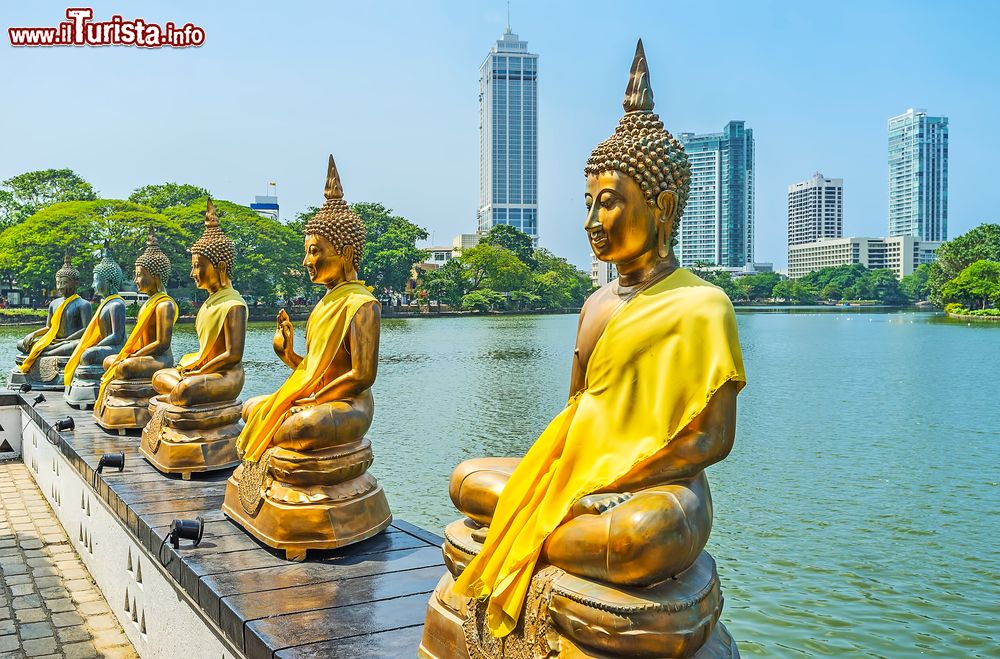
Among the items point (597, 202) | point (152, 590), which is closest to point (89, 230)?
point (152, 590)

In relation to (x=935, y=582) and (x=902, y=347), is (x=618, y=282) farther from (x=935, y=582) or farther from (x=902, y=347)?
(x=902, y=347)

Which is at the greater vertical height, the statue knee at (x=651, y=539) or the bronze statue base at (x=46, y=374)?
the statue knee at (x=651, y=539)

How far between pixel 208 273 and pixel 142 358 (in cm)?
187

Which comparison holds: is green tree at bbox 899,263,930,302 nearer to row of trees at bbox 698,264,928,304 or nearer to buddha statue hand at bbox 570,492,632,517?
row of trees at bbox 698,264,928,304

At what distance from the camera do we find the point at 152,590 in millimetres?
4488

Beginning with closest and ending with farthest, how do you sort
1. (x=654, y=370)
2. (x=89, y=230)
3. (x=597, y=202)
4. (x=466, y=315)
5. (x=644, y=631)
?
(x=644, y=631) < (x=654, y=370) < (x=597, y=202) < (x=89, y=230) < (x=466, y=315)

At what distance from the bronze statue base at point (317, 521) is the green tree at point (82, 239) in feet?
100

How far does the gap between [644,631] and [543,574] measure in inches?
13.6

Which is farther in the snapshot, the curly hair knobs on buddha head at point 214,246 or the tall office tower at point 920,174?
the tall office tower at point 920,174

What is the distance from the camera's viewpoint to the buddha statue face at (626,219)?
258 cm

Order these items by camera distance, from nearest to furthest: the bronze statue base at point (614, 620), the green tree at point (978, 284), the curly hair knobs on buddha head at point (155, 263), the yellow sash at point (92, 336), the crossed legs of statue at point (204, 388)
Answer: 1. the bronze statue base at point (614, 620)
2. the crossed legs of statue at point (204, 388)
3. the curly hair knobs on buddha head at point (155, 263)
4. the yellow sash at point (92, 336)
5. the green tree at point (978, 284)

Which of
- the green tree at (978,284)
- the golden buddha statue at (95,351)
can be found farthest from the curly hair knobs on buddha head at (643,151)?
the green tree at (978,284)

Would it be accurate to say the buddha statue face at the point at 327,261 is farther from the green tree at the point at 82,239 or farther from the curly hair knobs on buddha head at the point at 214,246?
the green tree at the point at 82,239

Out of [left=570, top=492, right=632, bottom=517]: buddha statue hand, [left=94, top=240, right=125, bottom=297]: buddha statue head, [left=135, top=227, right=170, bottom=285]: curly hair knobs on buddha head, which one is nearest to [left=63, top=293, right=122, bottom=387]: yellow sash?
[left=94, top=240, right=125, bottom=297]: buddha statue head
